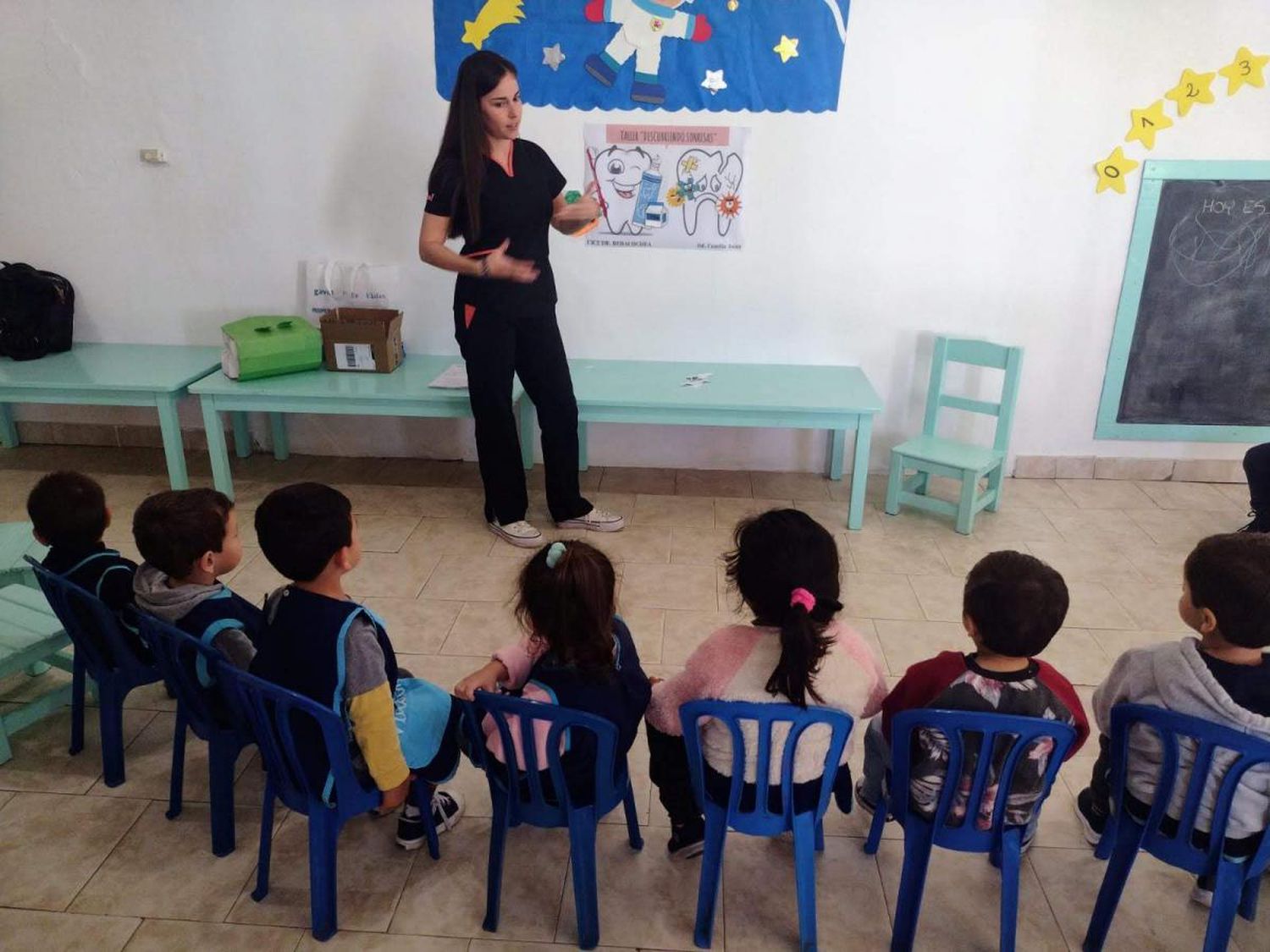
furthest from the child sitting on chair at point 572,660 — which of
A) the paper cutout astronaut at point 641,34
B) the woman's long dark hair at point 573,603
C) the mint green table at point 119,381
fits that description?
the paper cutout astronaut at point 641,34

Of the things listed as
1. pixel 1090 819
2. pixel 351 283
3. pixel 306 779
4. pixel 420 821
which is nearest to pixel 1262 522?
pixel 1090 819

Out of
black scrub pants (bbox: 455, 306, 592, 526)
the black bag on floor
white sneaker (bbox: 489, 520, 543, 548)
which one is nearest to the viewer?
black scrub pants (bbox: 455, 306, 592, 526)

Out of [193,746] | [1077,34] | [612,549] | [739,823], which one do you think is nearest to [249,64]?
[612,549]

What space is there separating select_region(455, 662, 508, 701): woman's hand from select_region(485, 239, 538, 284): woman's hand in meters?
1.80

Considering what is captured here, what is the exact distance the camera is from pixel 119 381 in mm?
3521

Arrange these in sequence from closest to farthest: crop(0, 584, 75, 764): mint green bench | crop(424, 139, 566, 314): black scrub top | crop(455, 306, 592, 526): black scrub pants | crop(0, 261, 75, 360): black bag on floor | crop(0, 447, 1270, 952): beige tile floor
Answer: crop(0, 447, 1270, 952): beige tile floor → crop(0, 584, 75, 764): mint green bench → crop(424, 139, 566, 314): black scrub top → crop(455, 306, 592, 526): black scrub pants → crop(0, 261, 75, 360): black bag on floor

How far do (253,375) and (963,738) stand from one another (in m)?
2.97

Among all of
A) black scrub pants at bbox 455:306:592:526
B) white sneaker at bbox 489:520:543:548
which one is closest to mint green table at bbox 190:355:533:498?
black scrub pants at bbox 455:306:592:526

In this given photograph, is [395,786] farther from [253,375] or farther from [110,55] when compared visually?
[110,55]

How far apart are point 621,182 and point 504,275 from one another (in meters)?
0.87

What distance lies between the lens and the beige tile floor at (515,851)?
1738 millimetres

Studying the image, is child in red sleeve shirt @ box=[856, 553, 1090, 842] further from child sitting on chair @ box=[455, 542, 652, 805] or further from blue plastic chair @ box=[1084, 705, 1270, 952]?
child sitting on chair @ box=[455, 542, 652, 805]

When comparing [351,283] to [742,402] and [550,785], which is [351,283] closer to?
[742,402]

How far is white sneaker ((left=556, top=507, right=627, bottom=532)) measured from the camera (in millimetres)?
3529
